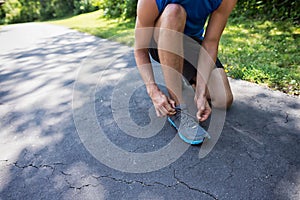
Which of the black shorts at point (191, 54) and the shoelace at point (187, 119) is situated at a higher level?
the black shorts at point (191, 54)

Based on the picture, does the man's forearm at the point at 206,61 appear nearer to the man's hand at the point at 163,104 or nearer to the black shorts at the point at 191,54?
the black shorts at the point at 191,54

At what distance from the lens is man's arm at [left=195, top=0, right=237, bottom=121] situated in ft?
4.24

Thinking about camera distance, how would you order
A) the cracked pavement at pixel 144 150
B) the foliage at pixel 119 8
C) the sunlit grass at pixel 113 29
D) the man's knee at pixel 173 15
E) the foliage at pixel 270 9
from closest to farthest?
the cracked pavement at pixel 144 150
the man's knee at pixel 173 15
the foliage at pixel 270 9
the sunlit grass at pixel 113 29
the foliage at pixel 119 8

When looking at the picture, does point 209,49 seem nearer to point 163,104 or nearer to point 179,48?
point 179,48

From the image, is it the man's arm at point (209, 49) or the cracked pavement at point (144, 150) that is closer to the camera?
the cracked pavement at point (144, 150)

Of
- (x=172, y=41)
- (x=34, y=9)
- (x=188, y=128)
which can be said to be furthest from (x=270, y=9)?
(x=34, y=9)

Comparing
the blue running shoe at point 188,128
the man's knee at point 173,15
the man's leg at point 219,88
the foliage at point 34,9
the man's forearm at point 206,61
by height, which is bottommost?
the foliage at point 34,9

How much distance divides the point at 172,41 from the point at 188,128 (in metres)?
0.50

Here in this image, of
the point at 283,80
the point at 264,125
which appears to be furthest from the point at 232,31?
the point at 264,125

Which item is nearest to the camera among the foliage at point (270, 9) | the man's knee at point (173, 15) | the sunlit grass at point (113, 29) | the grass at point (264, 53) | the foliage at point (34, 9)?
the man's knee at point (173, 15)

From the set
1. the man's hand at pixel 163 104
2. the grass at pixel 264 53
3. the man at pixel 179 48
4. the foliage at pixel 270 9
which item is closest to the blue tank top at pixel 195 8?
the man at pixel 179 48

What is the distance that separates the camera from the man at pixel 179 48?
1.26 metres

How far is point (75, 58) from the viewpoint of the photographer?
10.6ft

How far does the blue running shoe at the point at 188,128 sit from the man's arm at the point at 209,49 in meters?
0.11
